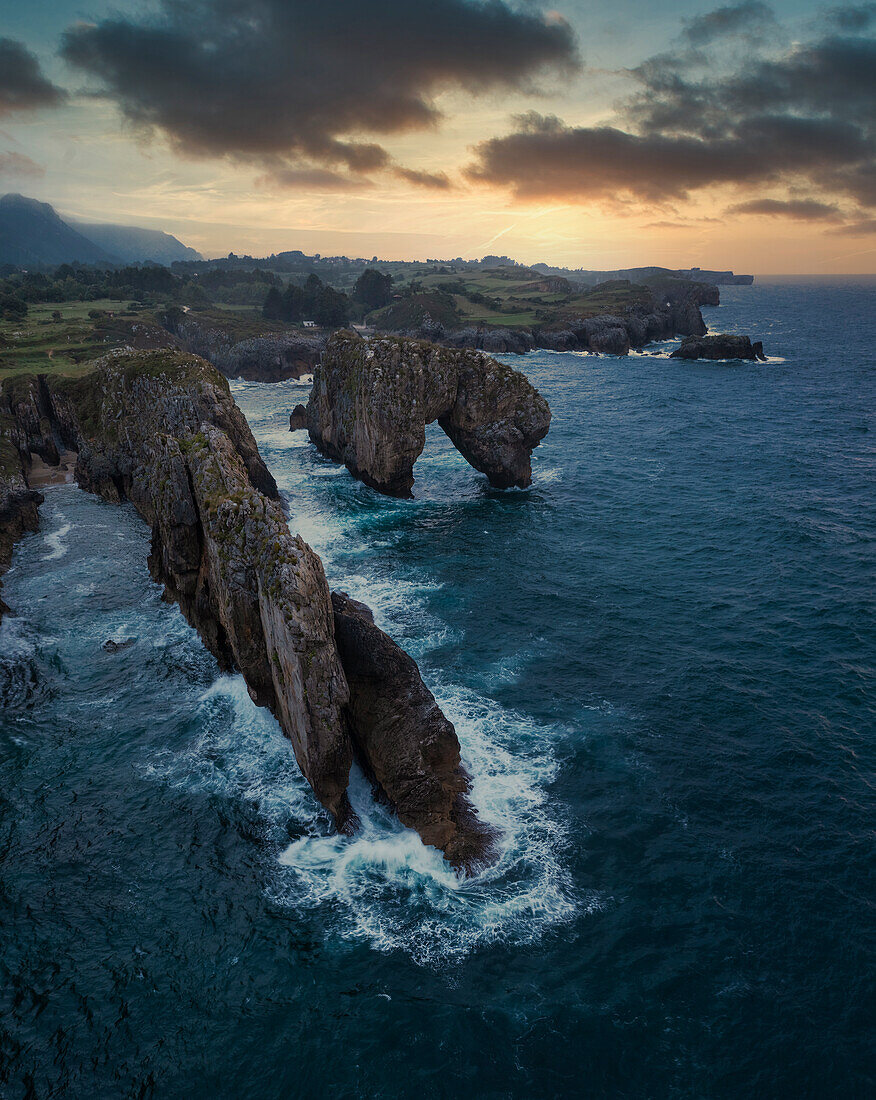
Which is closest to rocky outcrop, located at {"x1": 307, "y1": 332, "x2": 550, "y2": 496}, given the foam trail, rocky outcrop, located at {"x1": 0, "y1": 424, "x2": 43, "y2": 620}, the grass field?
the foam trail

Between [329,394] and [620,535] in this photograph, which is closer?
[620,535]

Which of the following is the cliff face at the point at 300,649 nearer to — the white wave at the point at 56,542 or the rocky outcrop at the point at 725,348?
the white wave at the point at 56,542

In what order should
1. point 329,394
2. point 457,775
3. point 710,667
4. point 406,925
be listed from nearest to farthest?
point 406,925, point 457,775, point 710,667, point 329,394

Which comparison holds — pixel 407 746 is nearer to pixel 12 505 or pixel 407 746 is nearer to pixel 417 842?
pixel 417 842

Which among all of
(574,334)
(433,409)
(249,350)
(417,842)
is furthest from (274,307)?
(417,842)

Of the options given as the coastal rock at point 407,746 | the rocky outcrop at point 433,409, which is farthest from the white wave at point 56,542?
the coastal rock at point 407,746

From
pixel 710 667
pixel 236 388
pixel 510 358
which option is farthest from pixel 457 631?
pixel 510 358

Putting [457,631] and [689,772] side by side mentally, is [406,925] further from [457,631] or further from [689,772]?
[457,631]
